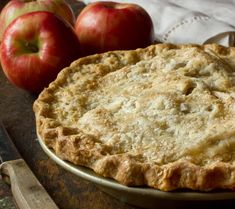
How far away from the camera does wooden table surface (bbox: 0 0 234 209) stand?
0.93 metres

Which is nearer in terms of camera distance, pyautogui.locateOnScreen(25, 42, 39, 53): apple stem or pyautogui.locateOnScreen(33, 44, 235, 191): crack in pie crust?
pyautogui.locateOnScreen(33, 44, 235, 191): crack in pie crust

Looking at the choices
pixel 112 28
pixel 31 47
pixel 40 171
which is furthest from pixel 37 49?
pixel 40 171

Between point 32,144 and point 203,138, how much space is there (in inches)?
15.8

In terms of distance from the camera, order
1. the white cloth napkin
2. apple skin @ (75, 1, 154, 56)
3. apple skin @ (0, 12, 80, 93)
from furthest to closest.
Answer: the white cloth napkin < apple skin @ (75, 1, 154, 56) < apple skin @ (0, 12, 80, 93)

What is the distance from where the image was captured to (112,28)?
4.44 ft

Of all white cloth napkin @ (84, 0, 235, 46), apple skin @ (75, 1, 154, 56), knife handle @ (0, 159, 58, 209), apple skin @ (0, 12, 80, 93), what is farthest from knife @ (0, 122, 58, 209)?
white cloth napkin @ (84, 0, 235, 46)

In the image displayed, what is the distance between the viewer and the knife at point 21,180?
90 centimetres

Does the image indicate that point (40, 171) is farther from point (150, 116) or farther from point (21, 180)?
point (150, 116)

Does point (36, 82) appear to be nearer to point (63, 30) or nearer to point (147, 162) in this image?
point (63, 30)

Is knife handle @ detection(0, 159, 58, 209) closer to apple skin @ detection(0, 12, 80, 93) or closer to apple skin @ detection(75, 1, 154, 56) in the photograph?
apple skin @ detection(0, 12, 80, 93)

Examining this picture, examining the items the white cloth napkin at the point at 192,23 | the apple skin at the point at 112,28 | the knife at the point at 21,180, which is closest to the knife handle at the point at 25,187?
the knife at the point at 21,180

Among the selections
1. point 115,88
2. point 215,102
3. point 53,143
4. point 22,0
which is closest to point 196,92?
point 215,102

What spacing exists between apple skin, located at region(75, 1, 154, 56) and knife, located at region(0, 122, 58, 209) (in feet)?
1.30

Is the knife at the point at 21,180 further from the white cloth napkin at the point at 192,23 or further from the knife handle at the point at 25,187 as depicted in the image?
the white cloth napkin at the point at 192,23
